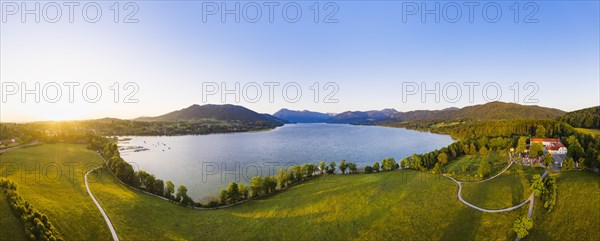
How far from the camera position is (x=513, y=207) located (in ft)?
158

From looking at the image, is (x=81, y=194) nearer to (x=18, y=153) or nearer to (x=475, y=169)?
(x=18, y=153)

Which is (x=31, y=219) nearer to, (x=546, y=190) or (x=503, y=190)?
(x=503, y=190)

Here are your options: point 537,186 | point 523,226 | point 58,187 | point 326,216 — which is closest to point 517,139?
point 537,186

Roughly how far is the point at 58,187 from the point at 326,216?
179 ft

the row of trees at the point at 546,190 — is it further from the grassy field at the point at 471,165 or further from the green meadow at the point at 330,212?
the grassy field at the point at 471,165

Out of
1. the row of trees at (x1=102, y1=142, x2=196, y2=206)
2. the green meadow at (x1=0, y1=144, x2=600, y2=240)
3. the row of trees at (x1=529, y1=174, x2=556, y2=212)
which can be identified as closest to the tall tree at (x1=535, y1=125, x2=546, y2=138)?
the green meadow at (x1=0, y1=144, x2=600, y2=240)

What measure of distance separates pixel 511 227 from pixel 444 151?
4947 centimetres

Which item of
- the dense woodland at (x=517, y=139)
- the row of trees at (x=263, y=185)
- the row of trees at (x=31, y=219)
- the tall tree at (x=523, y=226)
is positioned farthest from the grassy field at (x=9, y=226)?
the dense woodland at (x=517, y=139)

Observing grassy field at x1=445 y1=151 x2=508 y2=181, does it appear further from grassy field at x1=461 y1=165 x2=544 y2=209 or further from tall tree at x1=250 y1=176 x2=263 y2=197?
tall tree at x1=250 y1=176 x2=263 y2=197

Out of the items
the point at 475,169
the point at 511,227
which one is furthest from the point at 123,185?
the point at 475,169

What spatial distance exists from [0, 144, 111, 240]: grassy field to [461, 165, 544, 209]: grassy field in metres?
66.8

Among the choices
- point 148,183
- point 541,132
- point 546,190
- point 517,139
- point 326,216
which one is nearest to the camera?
point 546,190

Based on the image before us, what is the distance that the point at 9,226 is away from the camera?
36.5 meters

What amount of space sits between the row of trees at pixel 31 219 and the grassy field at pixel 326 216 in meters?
8.81
